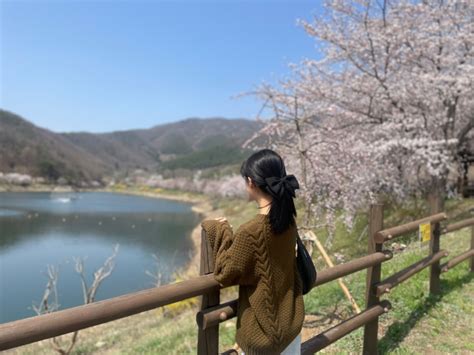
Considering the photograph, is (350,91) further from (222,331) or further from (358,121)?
(222,331)

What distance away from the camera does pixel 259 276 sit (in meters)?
1.80

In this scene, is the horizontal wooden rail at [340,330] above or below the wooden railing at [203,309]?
below

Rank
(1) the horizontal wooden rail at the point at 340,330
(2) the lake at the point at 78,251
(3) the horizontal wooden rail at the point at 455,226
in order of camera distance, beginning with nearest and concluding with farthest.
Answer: (1) the horizontal wooden rail at the point at 340,330 → (3) the horizontal wooden rail at the point at 455,226 → (2) the lake at the point at 78,251

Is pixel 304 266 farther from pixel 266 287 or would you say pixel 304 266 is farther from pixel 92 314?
pixel 92 314

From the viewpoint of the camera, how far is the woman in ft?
5.78

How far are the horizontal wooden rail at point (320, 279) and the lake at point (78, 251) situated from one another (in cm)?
1144

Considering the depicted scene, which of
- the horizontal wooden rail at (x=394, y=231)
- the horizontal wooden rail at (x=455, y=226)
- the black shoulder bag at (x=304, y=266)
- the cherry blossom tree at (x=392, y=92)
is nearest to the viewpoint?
the black shoulder bag at (x=304, y=266)

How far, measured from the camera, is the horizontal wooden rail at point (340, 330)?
2562mm

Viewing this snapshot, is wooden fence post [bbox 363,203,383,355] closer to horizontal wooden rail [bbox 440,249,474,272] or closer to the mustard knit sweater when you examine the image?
the mustard knit sweater

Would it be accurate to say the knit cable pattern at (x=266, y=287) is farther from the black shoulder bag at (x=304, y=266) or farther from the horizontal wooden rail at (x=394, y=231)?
the horizontal wooden rail at (x=394, y=231)

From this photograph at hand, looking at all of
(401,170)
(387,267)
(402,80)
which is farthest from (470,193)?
(387,267)

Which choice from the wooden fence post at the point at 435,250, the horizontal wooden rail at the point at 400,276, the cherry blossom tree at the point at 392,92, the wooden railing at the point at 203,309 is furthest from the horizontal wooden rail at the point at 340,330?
the cherry blossom tree at the point at 392,92

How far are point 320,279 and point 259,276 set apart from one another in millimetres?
918

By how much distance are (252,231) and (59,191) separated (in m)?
94.3
